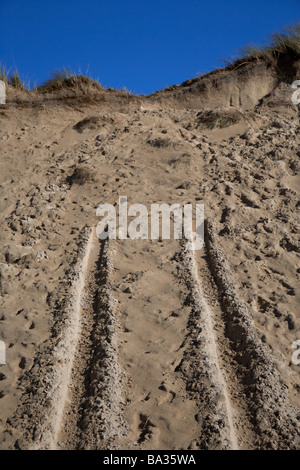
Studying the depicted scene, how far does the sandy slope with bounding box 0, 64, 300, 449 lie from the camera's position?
262 centimetres

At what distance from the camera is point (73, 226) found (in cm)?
468

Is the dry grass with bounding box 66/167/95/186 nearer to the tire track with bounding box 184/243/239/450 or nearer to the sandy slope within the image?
the sandy slope

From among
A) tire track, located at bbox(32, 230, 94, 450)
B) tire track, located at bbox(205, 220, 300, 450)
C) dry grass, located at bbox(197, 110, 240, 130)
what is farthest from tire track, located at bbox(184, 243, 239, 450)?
dry grass, located at bbox(197, 110, 240, 130)

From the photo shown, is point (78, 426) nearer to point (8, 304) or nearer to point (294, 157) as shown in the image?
point (8, 304)

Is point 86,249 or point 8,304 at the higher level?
point 86,249

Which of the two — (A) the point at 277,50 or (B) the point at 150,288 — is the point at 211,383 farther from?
(A) the point at 277,50

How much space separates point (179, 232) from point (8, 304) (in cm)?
179

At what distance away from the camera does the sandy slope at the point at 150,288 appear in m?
2.62

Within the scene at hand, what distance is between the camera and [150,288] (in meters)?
3.75

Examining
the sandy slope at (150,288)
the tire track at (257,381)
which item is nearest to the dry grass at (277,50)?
the sandy slope at (150,288)

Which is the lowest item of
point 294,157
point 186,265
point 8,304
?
point 8,304

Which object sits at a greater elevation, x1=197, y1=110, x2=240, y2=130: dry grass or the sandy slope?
x1=197, y1=110, x2=240, y2=130: dry grass

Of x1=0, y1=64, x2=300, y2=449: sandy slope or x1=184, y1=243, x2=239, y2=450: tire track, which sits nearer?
x1=184, y1=243, x2=239, y2=450: tire track
